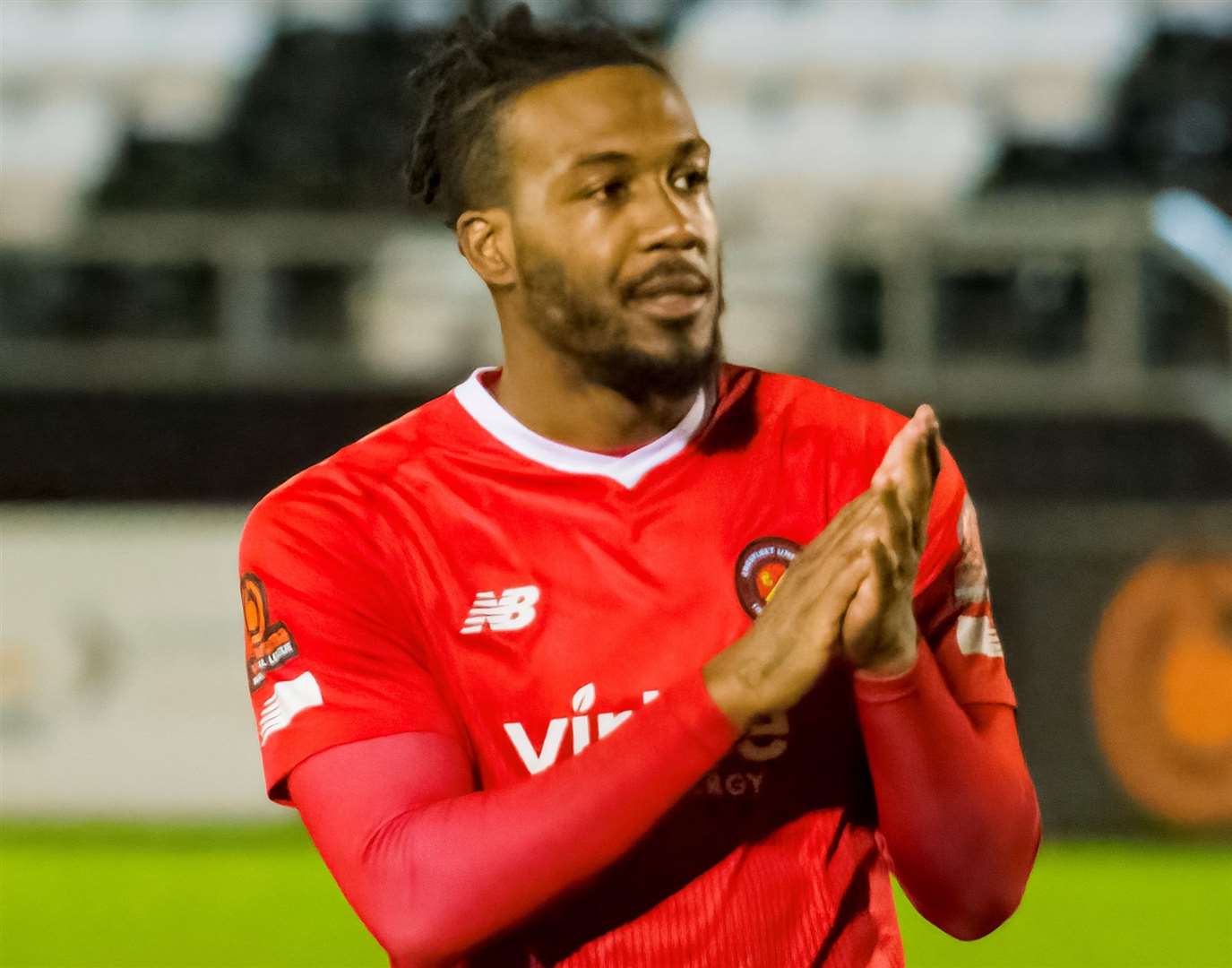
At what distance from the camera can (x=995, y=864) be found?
72.4 inches

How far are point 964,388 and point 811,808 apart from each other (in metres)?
5.90

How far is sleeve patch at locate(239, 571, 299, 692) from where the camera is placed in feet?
6.48

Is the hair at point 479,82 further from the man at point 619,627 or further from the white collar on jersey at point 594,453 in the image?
the white collar on jersey at point 594,453

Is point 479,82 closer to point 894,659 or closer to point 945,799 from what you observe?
point 894,659

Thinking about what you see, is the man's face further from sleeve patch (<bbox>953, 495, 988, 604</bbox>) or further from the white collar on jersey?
sleeve patch (<bbox>953, 495, 988, 604</bbox>)

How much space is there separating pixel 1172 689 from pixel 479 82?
5.25 meters

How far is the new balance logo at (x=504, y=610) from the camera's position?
6.31 feet

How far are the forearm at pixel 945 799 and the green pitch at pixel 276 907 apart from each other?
363 cm

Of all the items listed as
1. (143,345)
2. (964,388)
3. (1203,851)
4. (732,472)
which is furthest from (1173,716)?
(732,472)

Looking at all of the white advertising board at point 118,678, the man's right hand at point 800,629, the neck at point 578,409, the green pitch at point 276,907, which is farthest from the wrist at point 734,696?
the white advertising board at point 118,678

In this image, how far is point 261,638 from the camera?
6.57 feet

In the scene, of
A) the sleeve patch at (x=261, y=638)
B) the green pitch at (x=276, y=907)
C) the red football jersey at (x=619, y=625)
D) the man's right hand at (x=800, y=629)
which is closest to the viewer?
the man's right hand at (x=800, y=629)

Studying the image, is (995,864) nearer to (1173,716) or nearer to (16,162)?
(1173,716)

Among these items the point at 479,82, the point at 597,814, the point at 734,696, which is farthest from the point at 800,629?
the point at 479,82
